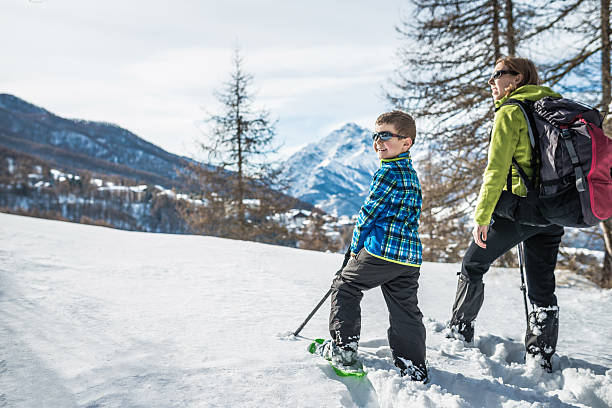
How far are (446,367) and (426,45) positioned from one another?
773cm

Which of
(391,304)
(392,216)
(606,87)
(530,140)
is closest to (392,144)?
(392,216)

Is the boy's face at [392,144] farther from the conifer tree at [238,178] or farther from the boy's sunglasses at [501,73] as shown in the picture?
the conifer tree at [238,178]

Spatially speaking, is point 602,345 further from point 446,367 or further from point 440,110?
point 440,110

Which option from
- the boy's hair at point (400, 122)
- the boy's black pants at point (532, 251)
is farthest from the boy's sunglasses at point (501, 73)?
the boy's black pants at point (532, 251)

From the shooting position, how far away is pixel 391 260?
190 centimetres

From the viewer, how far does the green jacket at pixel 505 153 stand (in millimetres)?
2045

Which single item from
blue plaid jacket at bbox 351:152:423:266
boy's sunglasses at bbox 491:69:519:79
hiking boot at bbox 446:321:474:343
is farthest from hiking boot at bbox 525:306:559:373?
boy's sunglasses at bbox 491:69:519:79

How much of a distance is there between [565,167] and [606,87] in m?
6.61

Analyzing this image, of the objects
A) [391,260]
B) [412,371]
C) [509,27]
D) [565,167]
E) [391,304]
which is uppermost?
[509,27]

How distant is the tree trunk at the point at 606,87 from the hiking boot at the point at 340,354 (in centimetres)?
679

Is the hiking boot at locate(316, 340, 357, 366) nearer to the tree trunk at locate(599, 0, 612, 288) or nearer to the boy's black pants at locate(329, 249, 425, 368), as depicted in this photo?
the boy's black pants at locate(329, 249, 425, 368)

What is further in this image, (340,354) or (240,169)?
(240,169)

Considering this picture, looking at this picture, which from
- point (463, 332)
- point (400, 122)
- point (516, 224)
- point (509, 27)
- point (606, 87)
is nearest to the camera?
point (400, 122)

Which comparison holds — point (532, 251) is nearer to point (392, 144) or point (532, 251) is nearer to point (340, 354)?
point (392, 144)
